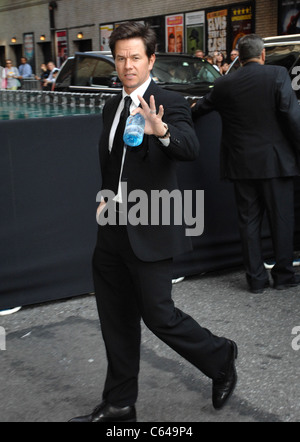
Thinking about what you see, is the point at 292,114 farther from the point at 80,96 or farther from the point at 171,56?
the point at 171,56

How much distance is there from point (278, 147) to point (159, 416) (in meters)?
2.60

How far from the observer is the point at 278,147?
17.7 feet

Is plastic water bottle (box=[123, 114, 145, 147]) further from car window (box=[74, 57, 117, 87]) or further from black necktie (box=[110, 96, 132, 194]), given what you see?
car window (box=[74, 57, 117, 87])

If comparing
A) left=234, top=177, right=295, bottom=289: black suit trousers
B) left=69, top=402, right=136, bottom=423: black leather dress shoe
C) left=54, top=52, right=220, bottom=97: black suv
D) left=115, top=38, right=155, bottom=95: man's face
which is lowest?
left=69, top=402, right=136, bottom=423: black leather dress shoe

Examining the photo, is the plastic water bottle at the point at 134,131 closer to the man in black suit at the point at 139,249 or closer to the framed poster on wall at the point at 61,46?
the man in black suit at the point at 139,249

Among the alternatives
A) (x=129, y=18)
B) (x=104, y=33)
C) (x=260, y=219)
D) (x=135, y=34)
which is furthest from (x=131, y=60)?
(x=104, y=33)

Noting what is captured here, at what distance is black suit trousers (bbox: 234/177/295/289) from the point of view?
5516mm

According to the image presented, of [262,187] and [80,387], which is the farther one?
[262,187]

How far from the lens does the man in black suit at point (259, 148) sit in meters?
5.29

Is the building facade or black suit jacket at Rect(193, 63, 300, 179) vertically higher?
the building facade

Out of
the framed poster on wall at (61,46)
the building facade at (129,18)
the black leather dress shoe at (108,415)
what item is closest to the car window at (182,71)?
the building facade at (129,18)

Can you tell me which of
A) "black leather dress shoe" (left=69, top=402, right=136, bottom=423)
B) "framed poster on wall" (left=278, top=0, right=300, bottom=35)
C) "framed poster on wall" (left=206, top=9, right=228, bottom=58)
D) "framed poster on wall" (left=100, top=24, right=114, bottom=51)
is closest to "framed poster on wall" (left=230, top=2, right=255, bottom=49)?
"framed poster on wall" (left=206, top=9, right=228, bottom=58)

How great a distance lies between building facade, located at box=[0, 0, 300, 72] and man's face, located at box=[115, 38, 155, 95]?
64.2 feet
